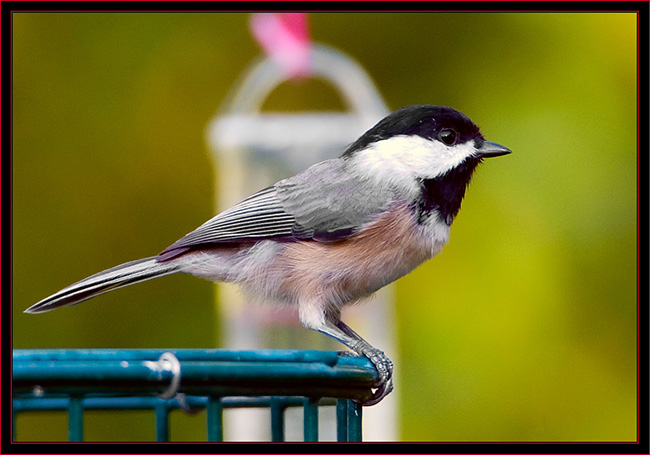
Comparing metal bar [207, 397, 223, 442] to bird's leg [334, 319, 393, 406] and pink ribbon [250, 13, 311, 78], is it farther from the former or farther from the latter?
pink ribbon [250, 13, 311, 78]

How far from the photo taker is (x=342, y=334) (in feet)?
6.98

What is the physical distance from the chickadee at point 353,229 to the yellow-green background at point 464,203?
34.2 inches

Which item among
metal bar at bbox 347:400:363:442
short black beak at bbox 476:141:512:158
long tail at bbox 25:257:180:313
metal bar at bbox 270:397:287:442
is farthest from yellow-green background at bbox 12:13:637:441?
metal bar at bbox 347:400:363:442

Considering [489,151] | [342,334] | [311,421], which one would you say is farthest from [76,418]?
[489,151]

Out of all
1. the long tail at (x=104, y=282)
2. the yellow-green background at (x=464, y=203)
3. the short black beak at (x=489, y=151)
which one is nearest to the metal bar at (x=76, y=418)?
the long tail at (x=104, y=282)

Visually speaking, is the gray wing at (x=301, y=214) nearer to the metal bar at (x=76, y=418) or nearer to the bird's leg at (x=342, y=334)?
the bird's leg at (x=342, y=334)

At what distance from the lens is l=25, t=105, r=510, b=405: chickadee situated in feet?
6.97

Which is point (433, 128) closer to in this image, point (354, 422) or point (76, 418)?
point (354, 422)

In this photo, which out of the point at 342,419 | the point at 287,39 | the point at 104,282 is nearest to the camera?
the point at 342,419

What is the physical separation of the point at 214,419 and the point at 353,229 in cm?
84

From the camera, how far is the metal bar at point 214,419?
4.56 ft

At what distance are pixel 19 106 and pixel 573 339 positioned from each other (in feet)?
6.88

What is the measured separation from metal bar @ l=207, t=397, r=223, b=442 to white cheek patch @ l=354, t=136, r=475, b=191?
92 centimetres

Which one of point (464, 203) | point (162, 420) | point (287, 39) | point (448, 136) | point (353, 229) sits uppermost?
point (287, 39)
